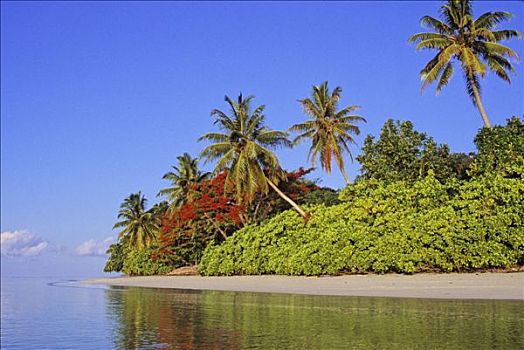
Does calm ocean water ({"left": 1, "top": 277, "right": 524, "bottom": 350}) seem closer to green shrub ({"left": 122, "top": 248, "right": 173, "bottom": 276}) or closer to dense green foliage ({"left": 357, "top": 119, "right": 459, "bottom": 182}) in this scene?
dense green foliage ({"left": 357, "top": 119, "right": 459, "bottom": 182})

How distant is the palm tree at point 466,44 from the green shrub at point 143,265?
90.5ft

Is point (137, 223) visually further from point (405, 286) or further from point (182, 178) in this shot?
point (405, 286)

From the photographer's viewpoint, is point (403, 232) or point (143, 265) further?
point (143, 265)

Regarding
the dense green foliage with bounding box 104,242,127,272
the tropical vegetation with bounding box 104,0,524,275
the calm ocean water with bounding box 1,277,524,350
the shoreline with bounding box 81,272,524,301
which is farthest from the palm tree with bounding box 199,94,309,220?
the dense green foliage with bounding box 104,242,127,272

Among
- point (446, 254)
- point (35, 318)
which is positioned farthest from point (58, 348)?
point (446, 254)

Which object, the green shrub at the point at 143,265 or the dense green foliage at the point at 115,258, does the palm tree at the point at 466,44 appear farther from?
the dense green foliage at the point at 115,258

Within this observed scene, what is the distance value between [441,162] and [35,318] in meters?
23.3

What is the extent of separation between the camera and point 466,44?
2906cm

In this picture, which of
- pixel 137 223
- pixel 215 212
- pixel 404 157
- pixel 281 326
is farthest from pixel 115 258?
pixel 281 326

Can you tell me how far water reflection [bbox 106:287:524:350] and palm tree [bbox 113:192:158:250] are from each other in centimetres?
3661

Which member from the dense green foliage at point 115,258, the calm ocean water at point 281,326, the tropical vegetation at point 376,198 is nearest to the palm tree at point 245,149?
the tropical vegetation at point 376,198

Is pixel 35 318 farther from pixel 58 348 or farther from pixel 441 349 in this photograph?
pixel 441 349

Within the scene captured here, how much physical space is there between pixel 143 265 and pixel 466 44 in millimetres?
33207

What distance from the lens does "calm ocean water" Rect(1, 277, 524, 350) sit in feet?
28.8
